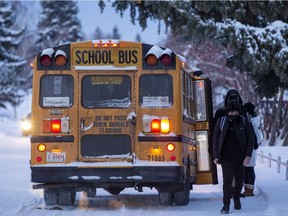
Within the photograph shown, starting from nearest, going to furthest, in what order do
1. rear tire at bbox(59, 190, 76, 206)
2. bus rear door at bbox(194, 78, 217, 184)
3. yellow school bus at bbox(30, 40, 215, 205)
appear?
yellow school bus at bbox(30, 40, 215, 205)
rear tire at bbox(59, 190, 76, 206)
bus rear door at bbox(194, 78, 217, 184)

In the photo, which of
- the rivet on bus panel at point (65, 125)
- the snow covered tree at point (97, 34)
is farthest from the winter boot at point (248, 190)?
the snow covered tree at point (97, 34)

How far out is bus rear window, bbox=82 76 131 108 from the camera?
12.4 m

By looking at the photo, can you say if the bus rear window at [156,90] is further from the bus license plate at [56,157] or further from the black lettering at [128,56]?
the bus license plate at [56,157]

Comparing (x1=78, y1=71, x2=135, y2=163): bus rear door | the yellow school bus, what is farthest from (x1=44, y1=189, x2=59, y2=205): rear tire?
(x1=78, y1=71, x2=135, y2=163): bus rear door

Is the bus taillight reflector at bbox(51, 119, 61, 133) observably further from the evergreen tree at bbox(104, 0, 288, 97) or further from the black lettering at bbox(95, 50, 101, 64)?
the evergreen tree at bbox(104, 0, 288, 97)

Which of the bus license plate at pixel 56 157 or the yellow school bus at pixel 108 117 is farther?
the bus license plate at pixel 56 157

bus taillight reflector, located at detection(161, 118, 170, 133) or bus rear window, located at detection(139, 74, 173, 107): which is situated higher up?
bus rear window, located at detection(139, 74, 173, 107)

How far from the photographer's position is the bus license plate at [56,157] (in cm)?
1235

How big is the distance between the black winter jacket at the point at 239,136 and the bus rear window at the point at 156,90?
1035 millimetres

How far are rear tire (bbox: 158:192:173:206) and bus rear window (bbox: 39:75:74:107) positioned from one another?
217 cm

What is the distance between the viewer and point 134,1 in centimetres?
1928

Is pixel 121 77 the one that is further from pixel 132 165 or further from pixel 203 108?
pixel 203 108

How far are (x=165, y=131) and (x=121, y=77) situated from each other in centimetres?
110

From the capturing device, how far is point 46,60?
12.5 m
